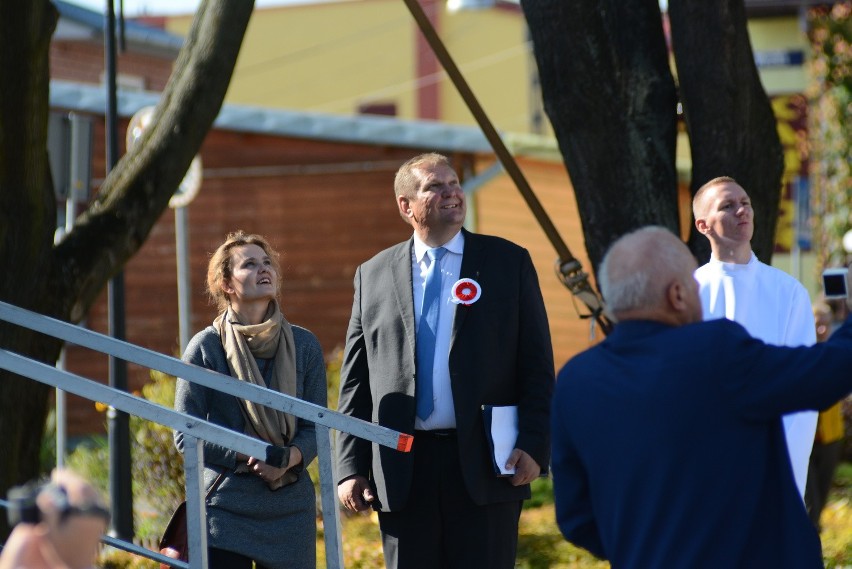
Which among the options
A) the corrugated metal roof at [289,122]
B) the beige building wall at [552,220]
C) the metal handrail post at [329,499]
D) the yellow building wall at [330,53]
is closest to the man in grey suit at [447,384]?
the metal handrail post at [329,499]

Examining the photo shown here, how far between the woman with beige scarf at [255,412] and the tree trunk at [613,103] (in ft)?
6.18

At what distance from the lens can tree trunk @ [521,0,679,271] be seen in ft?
22.6

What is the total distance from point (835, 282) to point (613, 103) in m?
2.88

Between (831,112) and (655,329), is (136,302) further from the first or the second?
(655,329)

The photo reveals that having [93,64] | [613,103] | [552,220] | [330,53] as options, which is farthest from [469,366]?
[330,53]

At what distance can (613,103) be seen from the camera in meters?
Result: 6.89

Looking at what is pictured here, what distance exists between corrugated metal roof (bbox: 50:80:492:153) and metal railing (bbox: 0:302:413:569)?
41.1ft

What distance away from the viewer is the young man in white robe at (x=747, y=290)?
5.28 m

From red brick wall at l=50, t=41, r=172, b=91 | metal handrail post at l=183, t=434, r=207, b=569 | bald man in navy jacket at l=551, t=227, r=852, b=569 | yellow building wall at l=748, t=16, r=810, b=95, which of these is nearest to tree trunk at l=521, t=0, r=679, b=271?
metal handrail post at l=183, t=434, r=207, b=569

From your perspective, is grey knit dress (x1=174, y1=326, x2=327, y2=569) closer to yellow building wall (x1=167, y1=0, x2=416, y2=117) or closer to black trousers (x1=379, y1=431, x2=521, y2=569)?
black trousers (x1=379, y1=431, x2=521, y2=569)

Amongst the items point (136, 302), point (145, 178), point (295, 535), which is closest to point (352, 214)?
point (136, 302)

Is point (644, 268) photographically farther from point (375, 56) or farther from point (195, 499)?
point (375, 56)

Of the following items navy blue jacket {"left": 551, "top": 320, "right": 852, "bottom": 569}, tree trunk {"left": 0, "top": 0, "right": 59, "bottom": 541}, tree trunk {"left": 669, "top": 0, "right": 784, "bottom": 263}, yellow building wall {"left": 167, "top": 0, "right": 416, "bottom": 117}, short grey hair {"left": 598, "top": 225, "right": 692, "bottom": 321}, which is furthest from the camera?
yellow building wall {"left": 167, "top": 0, "right": 416, "bottom": 117}

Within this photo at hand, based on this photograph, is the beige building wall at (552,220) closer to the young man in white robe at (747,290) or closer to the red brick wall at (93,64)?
the young man in white robe at (747,290)
